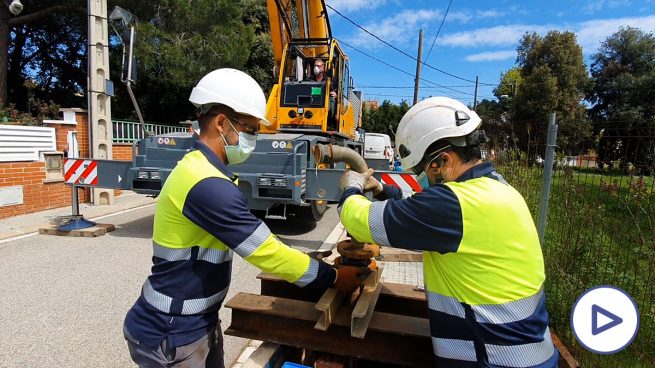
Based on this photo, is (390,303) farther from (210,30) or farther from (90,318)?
(210,30)

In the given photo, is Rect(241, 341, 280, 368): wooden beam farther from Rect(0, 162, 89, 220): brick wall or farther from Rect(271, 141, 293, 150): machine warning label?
Rect(0, 162, 89, 220): brick wall

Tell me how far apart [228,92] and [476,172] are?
118 cm

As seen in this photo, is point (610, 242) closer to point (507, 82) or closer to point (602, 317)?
point (602, 317)

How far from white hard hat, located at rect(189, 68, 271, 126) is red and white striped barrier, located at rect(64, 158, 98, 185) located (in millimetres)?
5663

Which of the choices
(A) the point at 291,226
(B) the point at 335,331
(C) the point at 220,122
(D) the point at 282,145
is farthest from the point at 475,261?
(A) the point at 291,226

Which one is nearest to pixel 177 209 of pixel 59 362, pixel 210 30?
pixel 59 362

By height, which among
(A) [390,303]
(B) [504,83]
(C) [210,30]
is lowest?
(A) [390,303]

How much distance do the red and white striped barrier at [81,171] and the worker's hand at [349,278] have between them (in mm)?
5972

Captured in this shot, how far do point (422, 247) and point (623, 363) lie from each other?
279 cm

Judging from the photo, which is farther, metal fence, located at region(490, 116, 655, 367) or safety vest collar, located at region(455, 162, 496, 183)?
metal fence, located at region(490, 116, 655, 367)

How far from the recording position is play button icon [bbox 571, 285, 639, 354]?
170 cm

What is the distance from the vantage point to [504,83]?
48281 millimetres

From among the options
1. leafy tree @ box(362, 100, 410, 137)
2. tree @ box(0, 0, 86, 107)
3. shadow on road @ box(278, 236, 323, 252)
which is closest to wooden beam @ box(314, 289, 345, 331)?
shadow on road @ box(278, 236, 323, 252)

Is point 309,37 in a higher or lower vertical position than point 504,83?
lower
